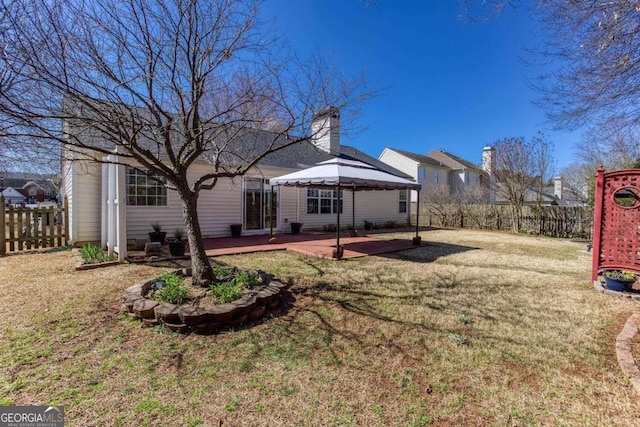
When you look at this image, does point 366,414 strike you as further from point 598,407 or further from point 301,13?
point 301,13

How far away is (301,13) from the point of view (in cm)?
448

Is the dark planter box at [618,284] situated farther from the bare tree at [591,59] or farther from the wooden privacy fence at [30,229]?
the wooden privacy fence at [30,229]

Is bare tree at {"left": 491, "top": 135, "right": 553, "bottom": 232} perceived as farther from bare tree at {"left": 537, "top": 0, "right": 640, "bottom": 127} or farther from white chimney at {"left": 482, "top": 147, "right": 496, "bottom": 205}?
bare tree at {"left": 537, "top": 0, "right": 640, "bottom": 127}

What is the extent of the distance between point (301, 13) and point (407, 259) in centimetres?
571

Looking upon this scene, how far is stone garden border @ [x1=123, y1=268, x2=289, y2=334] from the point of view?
318cm

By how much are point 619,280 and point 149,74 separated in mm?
7548

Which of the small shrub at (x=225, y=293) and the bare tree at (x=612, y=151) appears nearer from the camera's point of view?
the small shrub at (x=225, y=293)

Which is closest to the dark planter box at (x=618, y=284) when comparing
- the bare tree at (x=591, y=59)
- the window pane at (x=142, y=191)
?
the bare tree at (x=591, y=59)

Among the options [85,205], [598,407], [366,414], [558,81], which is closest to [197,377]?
[366,414]

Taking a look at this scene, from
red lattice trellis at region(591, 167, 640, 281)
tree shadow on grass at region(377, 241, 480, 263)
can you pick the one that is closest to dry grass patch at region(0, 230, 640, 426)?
red lattice trellis at region(591, 167, 640, 281)

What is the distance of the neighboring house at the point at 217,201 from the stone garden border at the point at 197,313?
2315mm

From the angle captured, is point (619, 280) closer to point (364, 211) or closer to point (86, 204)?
point (364, 211)

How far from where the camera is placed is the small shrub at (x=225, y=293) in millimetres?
3586

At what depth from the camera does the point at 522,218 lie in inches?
591
